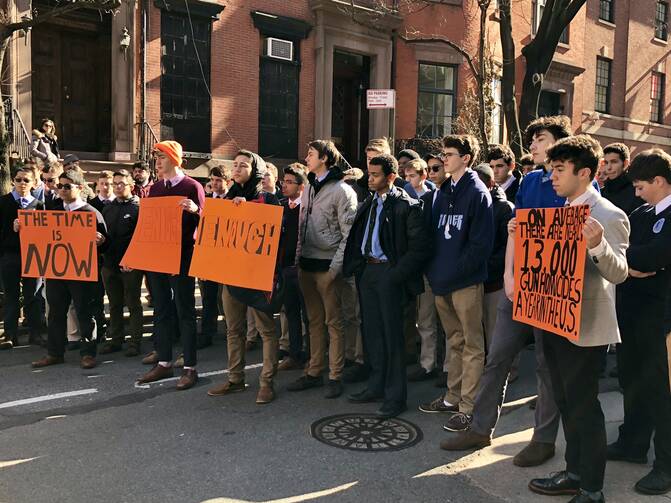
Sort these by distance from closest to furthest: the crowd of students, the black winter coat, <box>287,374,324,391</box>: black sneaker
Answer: the crowd of students → the black winter coat → <box>287,374,324,391</box>: black sneaker

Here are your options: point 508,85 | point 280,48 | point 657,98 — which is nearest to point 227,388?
point 508,85

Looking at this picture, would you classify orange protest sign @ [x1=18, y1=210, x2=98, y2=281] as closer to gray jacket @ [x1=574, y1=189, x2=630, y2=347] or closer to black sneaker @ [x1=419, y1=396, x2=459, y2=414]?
black sneaker @ [x1=419, y1=396, x2=459, y2=414]

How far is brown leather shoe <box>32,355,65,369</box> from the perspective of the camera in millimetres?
6602

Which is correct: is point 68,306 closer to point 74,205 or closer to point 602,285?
point 74,205

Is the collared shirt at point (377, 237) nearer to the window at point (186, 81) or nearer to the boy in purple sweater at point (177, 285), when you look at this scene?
the boy in purple sweater at point (177, 285)

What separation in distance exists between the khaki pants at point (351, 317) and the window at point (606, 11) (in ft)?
77.4

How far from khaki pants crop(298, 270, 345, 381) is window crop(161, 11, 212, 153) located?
11.0m

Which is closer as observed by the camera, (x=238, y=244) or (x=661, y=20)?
(x=238, y=244)

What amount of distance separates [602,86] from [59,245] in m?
25.2

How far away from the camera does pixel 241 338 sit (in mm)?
5777

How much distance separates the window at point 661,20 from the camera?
91.5 ft

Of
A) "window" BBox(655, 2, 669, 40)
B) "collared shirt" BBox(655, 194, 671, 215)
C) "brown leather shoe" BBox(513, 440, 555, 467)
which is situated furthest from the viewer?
"window" BBox(655, 2, 669, 40)

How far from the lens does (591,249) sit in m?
3.21

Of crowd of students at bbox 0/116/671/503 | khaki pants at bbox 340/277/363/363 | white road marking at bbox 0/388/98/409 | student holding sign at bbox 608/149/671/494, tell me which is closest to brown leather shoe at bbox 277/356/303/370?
crowd of students at bbox 0/116/671/503
